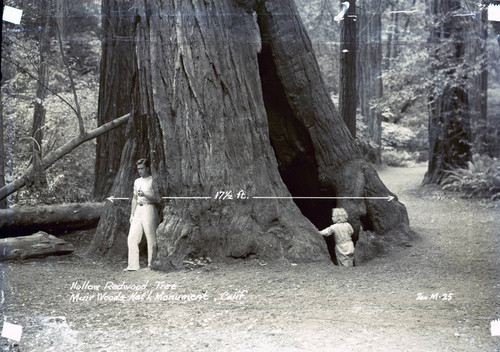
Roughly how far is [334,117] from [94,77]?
107 inches

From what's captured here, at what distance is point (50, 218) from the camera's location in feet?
17.4

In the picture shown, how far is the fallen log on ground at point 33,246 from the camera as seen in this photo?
15.7ft

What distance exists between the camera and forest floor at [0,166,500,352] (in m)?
3.66

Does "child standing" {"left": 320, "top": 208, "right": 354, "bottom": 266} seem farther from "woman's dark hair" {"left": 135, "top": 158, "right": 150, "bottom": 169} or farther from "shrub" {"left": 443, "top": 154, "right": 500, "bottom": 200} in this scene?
"woman's dark hair" {"left": 135, "top": 158, "right": 150, "bottom": 169}

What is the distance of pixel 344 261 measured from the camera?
202 inches

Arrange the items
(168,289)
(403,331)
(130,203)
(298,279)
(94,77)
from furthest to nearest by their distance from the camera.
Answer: (94,77)
(130,203)
(298,279)
(168,289)
(403,331)

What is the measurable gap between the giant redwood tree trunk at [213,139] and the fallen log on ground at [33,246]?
363mm

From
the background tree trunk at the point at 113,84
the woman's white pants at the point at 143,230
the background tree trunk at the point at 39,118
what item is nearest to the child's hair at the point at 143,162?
the background tree trunk at the point at 113,84

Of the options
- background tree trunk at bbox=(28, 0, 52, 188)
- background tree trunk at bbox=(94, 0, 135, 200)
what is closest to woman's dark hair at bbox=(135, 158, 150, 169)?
background tree trunk at bbox=(94, 0, 135, 200)

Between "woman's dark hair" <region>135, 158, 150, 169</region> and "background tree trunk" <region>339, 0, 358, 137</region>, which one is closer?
"background tree trunk" <region>339, 0, 358, 137</region>

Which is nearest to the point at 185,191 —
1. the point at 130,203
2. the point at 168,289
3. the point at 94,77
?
the point at 130,203

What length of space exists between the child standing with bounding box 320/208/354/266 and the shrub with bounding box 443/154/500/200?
1.18 metres

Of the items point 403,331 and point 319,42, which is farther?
point 319,42

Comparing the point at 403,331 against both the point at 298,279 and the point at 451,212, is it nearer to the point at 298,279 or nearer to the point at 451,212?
the point at 298,279
